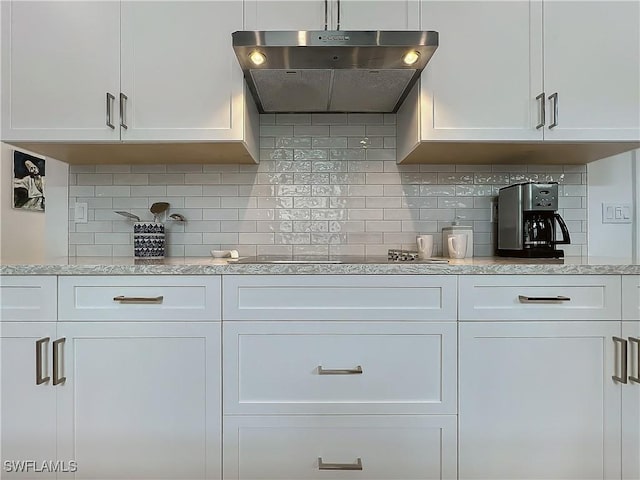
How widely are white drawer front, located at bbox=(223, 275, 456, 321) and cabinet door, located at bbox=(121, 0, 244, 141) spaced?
635mm

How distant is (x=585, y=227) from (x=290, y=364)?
5.38 feet

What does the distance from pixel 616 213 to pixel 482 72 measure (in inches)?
42.5

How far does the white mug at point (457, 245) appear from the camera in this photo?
1859mm

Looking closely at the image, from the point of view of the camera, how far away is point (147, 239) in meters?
1.89

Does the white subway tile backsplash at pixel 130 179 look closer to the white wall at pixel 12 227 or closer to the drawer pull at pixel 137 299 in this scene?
the drawer pull at pixel 137 299

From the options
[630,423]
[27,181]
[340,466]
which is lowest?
[340,466]

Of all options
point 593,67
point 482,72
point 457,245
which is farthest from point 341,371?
point 593,67

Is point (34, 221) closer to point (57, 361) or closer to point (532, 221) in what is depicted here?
point (57, 361)

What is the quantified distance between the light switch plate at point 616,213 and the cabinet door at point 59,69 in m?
2.32

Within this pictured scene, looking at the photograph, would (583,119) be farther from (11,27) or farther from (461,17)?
(11,27)

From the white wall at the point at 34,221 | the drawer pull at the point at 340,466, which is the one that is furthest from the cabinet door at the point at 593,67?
the white wall at the point at 34,221

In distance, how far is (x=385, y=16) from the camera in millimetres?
1614

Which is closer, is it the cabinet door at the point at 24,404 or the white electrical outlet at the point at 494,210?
the cabinet door at the point at 24,404

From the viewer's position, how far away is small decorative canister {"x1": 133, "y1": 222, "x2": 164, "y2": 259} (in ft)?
6.21
